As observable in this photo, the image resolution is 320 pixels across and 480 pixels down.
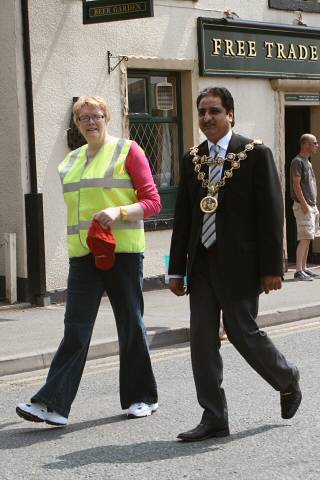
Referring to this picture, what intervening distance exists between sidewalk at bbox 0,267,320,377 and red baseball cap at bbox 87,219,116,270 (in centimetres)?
256

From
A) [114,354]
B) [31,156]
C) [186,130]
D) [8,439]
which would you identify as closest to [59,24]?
[31,156]

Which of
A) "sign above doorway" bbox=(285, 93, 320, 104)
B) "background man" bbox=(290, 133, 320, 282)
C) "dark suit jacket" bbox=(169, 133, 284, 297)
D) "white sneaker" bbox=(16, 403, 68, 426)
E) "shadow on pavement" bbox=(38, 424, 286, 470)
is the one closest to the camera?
"shadow on pavement" bbox=(38, 424, 286, 470)

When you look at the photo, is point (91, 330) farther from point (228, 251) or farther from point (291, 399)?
point (291, 399)

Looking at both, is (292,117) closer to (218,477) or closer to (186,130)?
(186,130)

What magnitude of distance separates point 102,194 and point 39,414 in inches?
53.5

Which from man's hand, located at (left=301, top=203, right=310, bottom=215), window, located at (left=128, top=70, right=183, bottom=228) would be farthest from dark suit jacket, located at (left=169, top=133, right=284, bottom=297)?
man's hand, located at (left=301, top=203, right=310, bottom=215)

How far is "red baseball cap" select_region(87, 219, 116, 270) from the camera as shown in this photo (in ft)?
20.0

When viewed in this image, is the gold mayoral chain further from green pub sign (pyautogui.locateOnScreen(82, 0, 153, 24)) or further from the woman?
green pub sign (pyautogui.locateOnScreen(82, 0, 153, 24))

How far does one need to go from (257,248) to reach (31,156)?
6.62 metres

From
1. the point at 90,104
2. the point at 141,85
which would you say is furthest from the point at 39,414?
the point at 141,85

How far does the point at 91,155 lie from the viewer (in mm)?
6477

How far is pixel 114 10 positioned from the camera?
38.9 feet

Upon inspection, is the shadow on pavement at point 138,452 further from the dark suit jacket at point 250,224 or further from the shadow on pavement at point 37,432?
the dark suit jacket at point 250,224

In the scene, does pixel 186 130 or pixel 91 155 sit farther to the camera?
pixel 186 130
